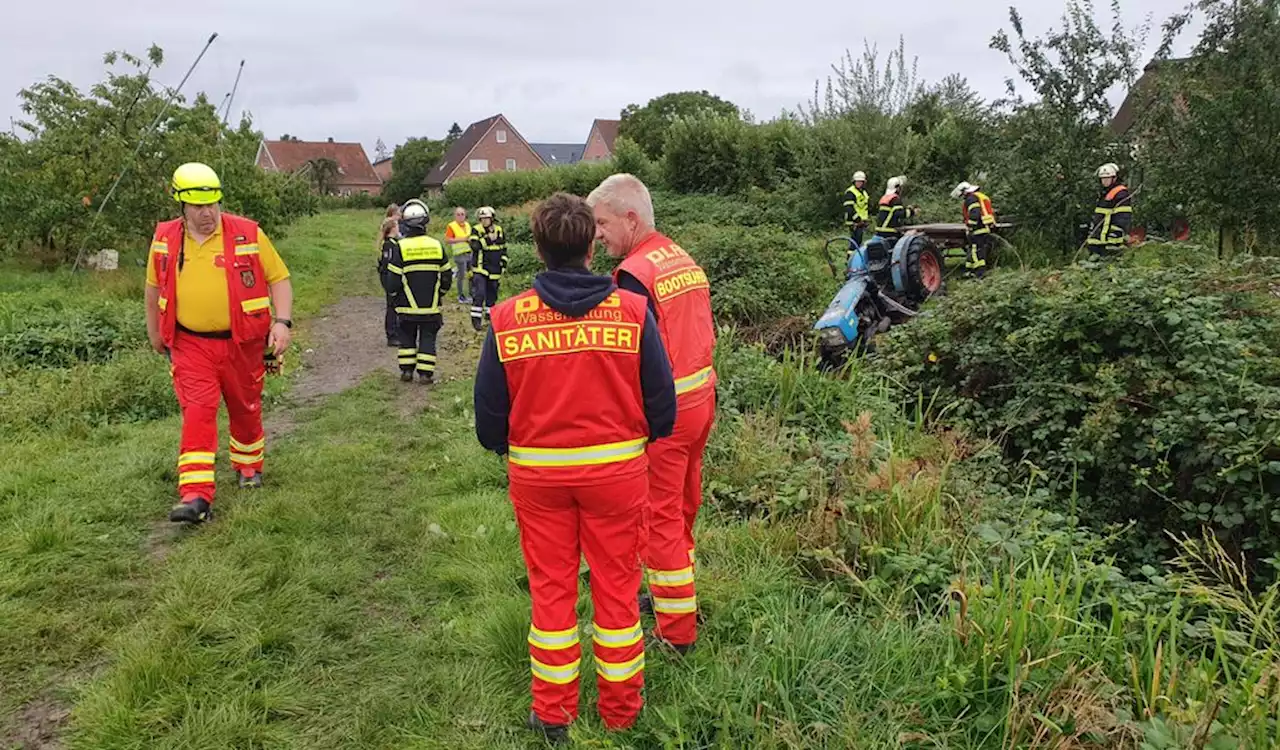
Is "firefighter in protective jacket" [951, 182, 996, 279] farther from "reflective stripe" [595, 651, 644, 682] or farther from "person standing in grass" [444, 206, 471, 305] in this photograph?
"reflective stripe" [595, 651, 644, 682]

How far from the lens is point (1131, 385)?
4.99 metres

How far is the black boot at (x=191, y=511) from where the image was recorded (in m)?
4.36

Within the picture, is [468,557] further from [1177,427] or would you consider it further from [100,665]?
[1177,427]

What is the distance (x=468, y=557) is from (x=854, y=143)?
58.5 ft

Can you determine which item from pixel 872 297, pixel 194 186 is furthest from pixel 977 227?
pixel 194 186

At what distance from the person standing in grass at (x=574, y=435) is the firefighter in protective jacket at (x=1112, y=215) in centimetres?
1023

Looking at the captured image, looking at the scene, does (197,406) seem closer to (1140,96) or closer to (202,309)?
(202,309)

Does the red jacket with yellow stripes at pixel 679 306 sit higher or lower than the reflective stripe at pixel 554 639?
higher

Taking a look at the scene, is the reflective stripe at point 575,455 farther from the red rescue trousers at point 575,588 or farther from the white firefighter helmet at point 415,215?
the white firefighter helmet at point 415,215

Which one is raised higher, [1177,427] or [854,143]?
[854,143]

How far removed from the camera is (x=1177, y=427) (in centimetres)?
441

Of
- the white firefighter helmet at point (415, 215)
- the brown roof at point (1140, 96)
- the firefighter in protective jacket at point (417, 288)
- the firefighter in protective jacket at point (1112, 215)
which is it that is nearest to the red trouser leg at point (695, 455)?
the firefighter in protective jacket at point (417, 288)

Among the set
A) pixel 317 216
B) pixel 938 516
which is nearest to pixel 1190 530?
pixel 938 516

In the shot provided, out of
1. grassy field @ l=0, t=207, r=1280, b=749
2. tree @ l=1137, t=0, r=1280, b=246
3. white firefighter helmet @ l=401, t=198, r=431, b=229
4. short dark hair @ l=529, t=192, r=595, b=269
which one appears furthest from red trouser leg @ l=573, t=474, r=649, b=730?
tree @ l=1137, t=0, r=1280, b=246
